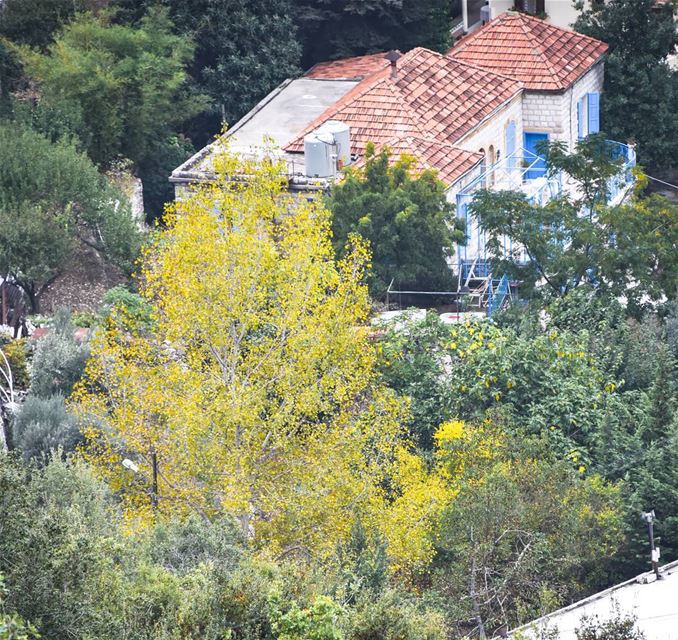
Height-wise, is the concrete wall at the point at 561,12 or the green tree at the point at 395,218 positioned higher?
the concrete wall at the point at 561,12

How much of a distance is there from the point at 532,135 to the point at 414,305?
11.1 metres

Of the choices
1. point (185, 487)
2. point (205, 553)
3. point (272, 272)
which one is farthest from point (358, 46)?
point (205, 553)

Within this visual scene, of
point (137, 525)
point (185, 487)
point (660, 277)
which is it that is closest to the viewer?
point (137, 525)

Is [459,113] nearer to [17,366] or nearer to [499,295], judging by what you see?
[499,295]

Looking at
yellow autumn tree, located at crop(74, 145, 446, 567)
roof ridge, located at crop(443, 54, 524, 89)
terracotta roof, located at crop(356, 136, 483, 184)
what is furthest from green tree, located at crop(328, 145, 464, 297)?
roof ridge, located at crop(443, 54, 524, 89)

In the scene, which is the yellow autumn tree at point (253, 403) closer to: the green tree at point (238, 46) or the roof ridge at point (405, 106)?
the roof ridge at point (405, 106)

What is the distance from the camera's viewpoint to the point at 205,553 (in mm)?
25656

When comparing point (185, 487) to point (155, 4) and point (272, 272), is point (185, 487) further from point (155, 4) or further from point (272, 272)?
point (155, 4)

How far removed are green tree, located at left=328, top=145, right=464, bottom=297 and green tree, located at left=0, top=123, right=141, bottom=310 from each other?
21.1 feet

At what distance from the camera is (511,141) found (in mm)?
48781

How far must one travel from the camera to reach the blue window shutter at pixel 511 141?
48125 mm

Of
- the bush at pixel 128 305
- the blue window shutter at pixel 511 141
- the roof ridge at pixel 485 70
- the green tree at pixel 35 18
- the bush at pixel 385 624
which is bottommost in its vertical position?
the bush at pixel 128 305

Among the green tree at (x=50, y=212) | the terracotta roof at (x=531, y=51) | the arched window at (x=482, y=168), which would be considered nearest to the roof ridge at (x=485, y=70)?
the terracotta roof at (x=531, y=51)

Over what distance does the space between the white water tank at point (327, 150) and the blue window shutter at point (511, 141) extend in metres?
7.27
